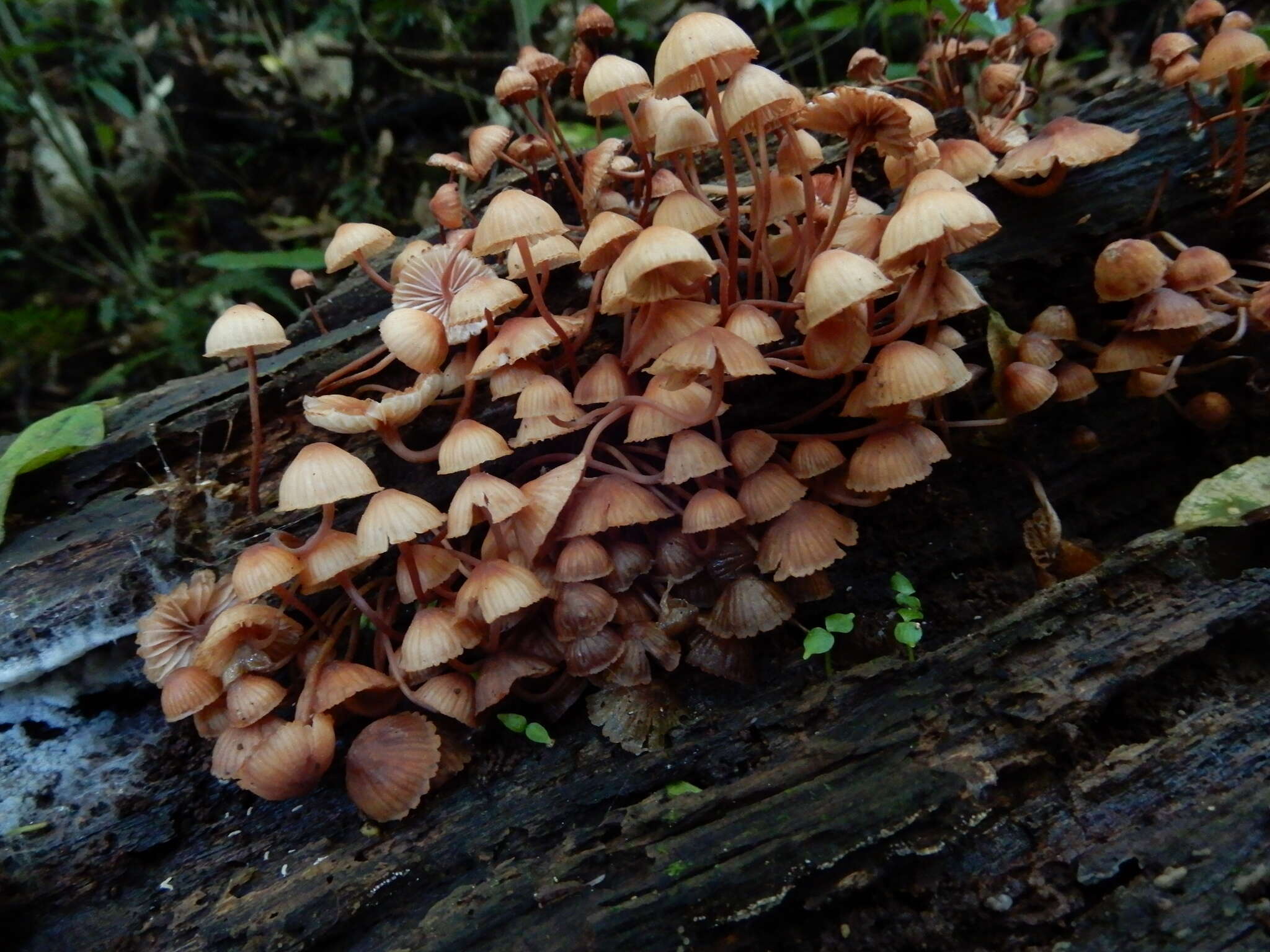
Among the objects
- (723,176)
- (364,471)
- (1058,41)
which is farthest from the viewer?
(1058,41)

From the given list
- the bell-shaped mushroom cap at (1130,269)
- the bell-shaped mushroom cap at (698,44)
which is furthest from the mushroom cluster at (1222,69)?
the bell-shaped mushroom cap at (698,44)

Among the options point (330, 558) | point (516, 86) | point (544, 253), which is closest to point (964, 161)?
point (544, 253)

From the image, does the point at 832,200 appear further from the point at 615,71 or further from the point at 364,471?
the point at 364,471

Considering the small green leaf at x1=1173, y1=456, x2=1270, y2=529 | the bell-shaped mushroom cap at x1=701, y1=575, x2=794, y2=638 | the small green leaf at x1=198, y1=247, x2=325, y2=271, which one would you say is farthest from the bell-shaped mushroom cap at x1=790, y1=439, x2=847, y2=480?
the small green leaf at x1=198, y1=247, x2=325, y2=271

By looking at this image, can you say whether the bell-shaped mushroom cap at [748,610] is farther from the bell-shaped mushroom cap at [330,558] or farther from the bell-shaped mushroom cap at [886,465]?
the bell-shaped mushroom cap at [330,558]

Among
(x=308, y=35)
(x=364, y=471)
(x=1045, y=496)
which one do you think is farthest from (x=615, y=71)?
(x=308, y=35)

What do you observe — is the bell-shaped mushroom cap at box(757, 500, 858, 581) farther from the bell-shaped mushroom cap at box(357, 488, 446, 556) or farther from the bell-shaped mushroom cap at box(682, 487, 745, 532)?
the bell-shaped mushroom cap at box(357, 488, 446, 556)

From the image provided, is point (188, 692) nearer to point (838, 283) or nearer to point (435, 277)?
point (435, 277)
